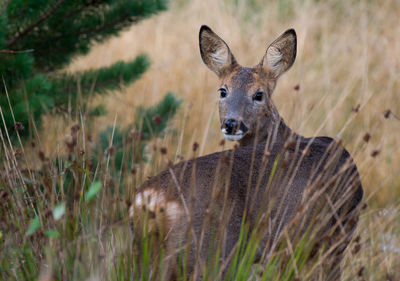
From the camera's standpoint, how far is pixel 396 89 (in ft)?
27.3

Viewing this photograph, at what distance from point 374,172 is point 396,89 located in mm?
1847

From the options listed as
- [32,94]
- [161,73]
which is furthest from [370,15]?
[32,94]

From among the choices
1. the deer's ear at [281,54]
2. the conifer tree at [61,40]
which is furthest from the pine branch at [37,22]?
the deer's ear at [281,54]

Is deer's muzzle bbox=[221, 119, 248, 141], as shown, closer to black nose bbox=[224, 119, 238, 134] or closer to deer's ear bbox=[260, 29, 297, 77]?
black nose bbox=[224, 119, 238, 134]

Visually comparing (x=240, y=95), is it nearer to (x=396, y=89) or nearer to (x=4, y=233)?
(x=4, y=233)

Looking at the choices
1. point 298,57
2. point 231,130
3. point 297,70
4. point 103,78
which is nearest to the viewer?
point 231,130

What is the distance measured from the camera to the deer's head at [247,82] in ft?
15.0

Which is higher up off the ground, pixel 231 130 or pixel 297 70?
pixel 231 130

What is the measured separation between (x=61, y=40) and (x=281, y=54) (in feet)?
6.25

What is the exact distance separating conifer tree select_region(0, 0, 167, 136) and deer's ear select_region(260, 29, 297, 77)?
49.6 inches

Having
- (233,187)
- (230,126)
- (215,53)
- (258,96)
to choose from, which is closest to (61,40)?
(215,53)

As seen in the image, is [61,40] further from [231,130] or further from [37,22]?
[231,130]

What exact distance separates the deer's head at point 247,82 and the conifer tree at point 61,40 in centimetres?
94

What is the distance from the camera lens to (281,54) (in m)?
4.98
